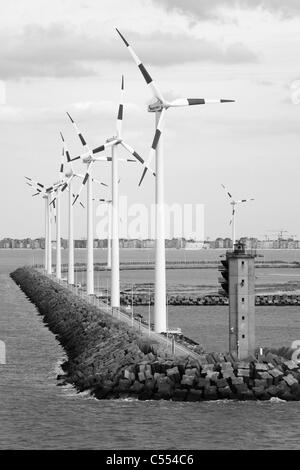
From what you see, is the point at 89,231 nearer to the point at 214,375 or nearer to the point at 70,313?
the point at 70,313

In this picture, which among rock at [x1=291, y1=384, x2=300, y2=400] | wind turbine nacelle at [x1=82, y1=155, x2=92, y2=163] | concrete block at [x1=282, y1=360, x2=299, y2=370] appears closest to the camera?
rock at [x1=291, y1=384, x2=300, y2=400]

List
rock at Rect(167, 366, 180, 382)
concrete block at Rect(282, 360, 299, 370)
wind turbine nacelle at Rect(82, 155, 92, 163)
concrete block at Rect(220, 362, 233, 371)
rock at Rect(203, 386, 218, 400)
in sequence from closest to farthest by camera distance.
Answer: rock at Rect(203, 386, 218, 400), concrete block at Rect(220, 362, 233, 371), rock at Rect(167, 366, 180, 382), concrete block at Rect(282, 360, 299, 370), wind turbine nacelle at Rect(82, 155, 92, 163)

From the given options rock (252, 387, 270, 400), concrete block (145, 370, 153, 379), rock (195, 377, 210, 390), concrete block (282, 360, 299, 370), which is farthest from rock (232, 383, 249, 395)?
concrete block (145, 370, 153, 379)

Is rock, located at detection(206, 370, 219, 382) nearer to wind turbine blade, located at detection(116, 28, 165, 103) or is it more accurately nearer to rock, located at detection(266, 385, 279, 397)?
rock, located at detection(266, 385, 279, 397)

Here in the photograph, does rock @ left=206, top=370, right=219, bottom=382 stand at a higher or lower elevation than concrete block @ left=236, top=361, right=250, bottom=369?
lower

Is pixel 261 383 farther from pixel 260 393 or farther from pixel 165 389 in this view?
pixel 165 389

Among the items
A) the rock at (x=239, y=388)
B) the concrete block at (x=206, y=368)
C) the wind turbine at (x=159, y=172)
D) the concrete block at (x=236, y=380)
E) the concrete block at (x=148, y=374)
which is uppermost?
the wind turbine at (x=159, y=172)

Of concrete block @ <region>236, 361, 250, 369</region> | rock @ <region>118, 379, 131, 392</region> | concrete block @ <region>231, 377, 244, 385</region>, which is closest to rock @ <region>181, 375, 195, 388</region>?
concrete block @ <region>231, 377, 244, 385</region>

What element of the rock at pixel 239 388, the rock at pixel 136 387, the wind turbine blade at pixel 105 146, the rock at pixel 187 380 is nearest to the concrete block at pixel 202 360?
the rock at pixel 187 380

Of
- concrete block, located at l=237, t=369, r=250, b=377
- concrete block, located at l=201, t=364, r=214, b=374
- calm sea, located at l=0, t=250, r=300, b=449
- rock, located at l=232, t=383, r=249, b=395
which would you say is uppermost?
concrete block, located at l=201, t=364, r=214, b=374

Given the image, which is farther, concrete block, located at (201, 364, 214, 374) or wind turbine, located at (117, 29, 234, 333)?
wind turbine, located at (117, 29, 234, 333)

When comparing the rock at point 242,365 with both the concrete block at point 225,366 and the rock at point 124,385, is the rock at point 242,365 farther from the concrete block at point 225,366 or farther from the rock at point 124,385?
the rock at point 124,385

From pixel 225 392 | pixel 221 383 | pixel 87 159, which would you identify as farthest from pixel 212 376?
pixel 87 159
